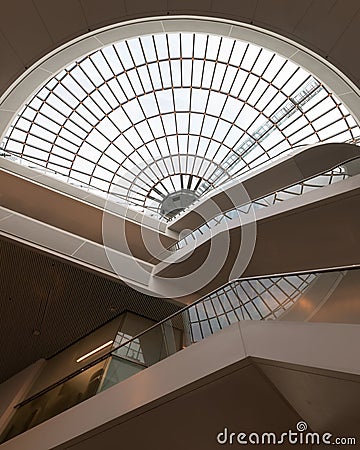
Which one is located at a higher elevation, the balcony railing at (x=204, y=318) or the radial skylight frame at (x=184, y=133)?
the radial skylight frame at (x=184, y=133)

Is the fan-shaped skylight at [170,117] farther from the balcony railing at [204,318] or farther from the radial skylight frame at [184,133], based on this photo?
the balcony railing at [204,318]

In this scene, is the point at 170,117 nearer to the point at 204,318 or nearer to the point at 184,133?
the point at 184,133

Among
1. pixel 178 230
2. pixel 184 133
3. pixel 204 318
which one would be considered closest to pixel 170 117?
pixel 184 133

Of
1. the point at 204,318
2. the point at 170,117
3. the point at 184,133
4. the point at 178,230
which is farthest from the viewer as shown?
the point at 184,133

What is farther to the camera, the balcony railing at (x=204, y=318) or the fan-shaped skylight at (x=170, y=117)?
the fan-shaped skylight at (x=170, y=117)

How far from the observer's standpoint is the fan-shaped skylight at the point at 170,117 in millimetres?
20422

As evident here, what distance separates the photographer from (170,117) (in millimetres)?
23969

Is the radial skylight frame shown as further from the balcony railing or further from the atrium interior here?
the balcony railing

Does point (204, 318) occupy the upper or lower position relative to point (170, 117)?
lower

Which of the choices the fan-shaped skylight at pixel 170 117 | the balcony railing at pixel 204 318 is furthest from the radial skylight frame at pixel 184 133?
the balcony railing at pixel 204 318

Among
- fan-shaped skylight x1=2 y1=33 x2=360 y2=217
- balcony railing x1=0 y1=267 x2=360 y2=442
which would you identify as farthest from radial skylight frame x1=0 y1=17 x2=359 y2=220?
balcony railing x1=0 y1=267 x2=360 y2=442

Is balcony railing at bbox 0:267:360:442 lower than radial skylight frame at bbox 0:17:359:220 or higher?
lower

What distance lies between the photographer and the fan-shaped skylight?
67.0 feet

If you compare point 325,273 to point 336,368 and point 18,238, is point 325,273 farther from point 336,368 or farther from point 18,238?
point 18,238
